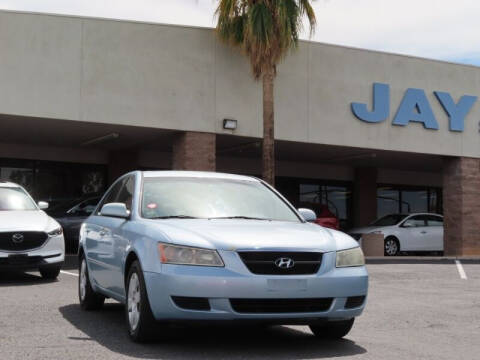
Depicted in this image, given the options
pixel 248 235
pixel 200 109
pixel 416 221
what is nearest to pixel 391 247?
pixel 416 221

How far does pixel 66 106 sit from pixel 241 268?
40.7 ft

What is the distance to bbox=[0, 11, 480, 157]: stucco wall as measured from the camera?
58.3 feet

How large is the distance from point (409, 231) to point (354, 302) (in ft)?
61.5

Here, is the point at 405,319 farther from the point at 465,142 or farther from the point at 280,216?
the point at 465,142

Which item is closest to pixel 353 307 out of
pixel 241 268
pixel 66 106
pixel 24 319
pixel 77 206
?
pixel 241 268

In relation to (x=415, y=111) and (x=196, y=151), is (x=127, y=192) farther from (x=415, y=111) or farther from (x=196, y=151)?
(x=415, y=111)

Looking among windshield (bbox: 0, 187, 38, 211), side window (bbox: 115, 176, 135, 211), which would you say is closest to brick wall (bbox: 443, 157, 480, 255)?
windshield (bbox: 0, 187, 38, 211)

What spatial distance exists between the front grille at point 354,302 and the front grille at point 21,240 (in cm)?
686

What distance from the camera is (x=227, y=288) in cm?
629

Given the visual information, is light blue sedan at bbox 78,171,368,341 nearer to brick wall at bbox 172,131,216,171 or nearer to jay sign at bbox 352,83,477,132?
brick wall at bbox 172,131,216,171

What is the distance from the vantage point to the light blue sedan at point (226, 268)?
634 centimetres

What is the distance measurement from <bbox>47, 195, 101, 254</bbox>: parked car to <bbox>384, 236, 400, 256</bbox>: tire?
9.15 m

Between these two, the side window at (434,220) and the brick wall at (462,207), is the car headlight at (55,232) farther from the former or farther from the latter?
the side window at (434,220)

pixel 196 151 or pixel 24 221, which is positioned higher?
pixel 196 151
